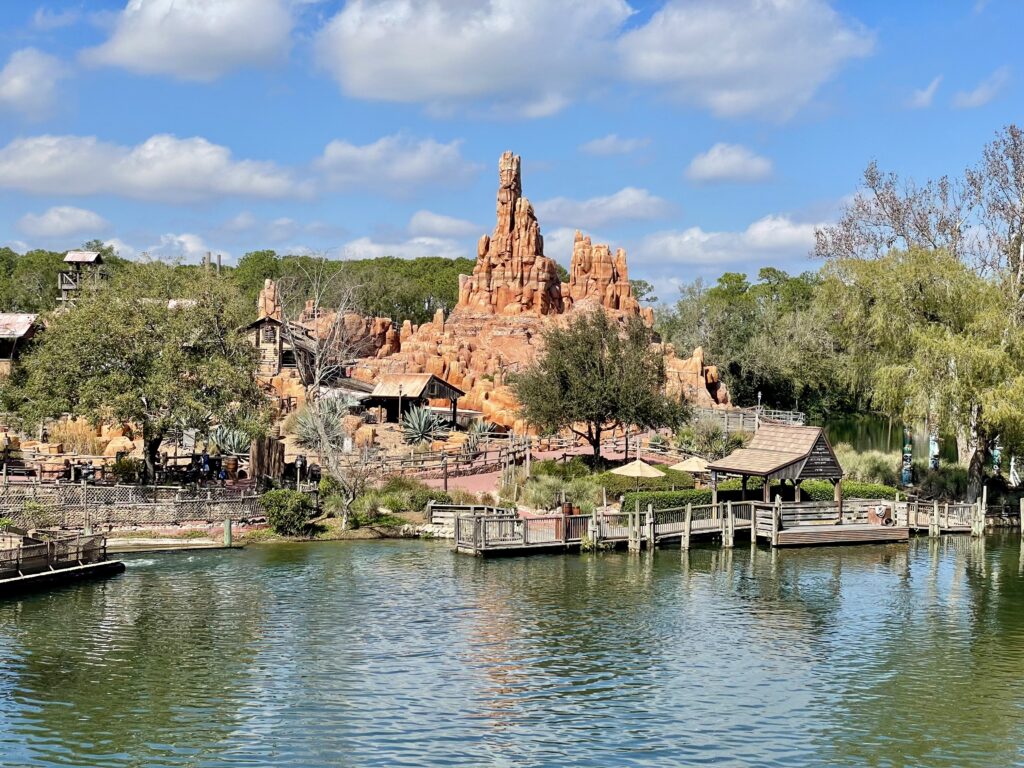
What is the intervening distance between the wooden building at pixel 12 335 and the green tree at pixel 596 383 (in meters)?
27.3

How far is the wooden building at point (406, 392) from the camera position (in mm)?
64938

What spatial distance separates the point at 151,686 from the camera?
75.6 ft

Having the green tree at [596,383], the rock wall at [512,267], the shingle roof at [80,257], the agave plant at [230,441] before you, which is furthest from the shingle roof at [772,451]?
the rock wall at [512,267]

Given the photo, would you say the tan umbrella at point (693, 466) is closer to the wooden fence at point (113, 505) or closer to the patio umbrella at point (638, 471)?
the patio umbrella at point (638, 471)

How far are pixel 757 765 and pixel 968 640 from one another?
37.3 ft

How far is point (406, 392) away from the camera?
212 feet

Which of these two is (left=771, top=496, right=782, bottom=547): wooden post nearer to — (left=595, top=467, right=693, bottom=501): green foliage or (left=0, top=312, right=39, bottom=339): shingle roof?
(left=595, top=467, right=693, bottom=501): green foliage

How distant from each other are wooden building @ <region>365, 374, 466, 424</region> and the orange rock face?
1686 cm

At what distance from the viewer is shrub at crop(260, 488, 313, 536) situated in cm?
3919

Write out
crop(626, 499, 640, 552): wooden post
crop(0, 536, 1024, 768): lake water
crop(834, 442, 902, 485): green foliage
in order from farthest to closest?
crop(834, 442, 902, 485): green foliage
crop(626, 499, 640, 552): wooden post
crop(0, 536, 1024, 768): lake water

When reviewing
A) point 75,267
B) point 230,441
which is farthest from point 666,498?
point 75,267

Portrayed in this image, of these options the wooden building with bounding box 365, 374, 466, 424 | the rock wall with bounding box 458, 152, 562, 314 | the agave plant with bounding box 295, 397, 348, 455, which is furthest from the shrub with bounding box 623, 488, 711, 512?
the rock wall with bounding box 458, 152, 562, 314

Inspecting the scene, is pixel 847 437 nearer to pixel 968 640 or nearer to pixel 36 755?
pixel 968 640

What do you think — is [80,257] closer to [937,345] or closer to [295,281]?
[295,281]
